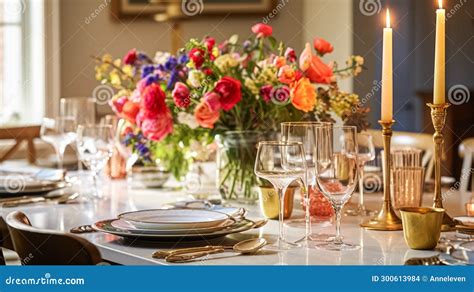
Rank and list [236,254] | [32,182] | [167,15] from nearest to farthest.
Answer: [236,254], [32,182], [167,15]

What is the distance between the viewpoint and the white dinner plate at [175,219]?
147 cm

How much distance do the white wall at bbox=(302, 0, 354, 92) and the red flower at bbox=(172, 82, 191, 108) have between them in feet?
8.65

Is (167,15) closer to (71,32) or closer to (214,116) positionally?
(71,32)

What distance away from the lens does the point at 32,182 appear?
6.79 ft

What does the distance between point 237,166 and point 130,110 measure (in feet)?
0.94

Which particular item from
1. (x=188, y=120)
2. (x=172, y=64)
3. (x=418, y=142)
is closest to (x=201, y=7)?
(x=418, y=142)

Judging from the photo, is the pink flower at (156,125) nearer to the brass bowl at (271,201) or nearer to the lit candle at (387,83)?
the brass bowl at (271,201)

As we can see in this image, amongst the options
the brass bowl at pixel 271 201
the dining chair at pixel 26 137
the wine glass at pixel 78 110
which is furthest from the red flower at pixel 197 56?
the dining chair at pixel 26 137

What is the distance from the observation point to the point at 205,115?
190cm

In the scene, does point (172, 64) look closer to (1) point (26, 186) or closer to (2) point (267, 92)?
(2) point (267, 92)

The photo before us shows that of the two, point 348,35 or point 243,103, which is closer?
point 243,103

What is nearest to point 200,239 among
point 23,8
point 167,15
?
point 167,15

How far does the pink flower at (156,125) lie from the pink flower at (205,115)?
0.30ft

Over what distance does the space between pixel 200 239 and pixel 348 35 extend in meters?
3.11
